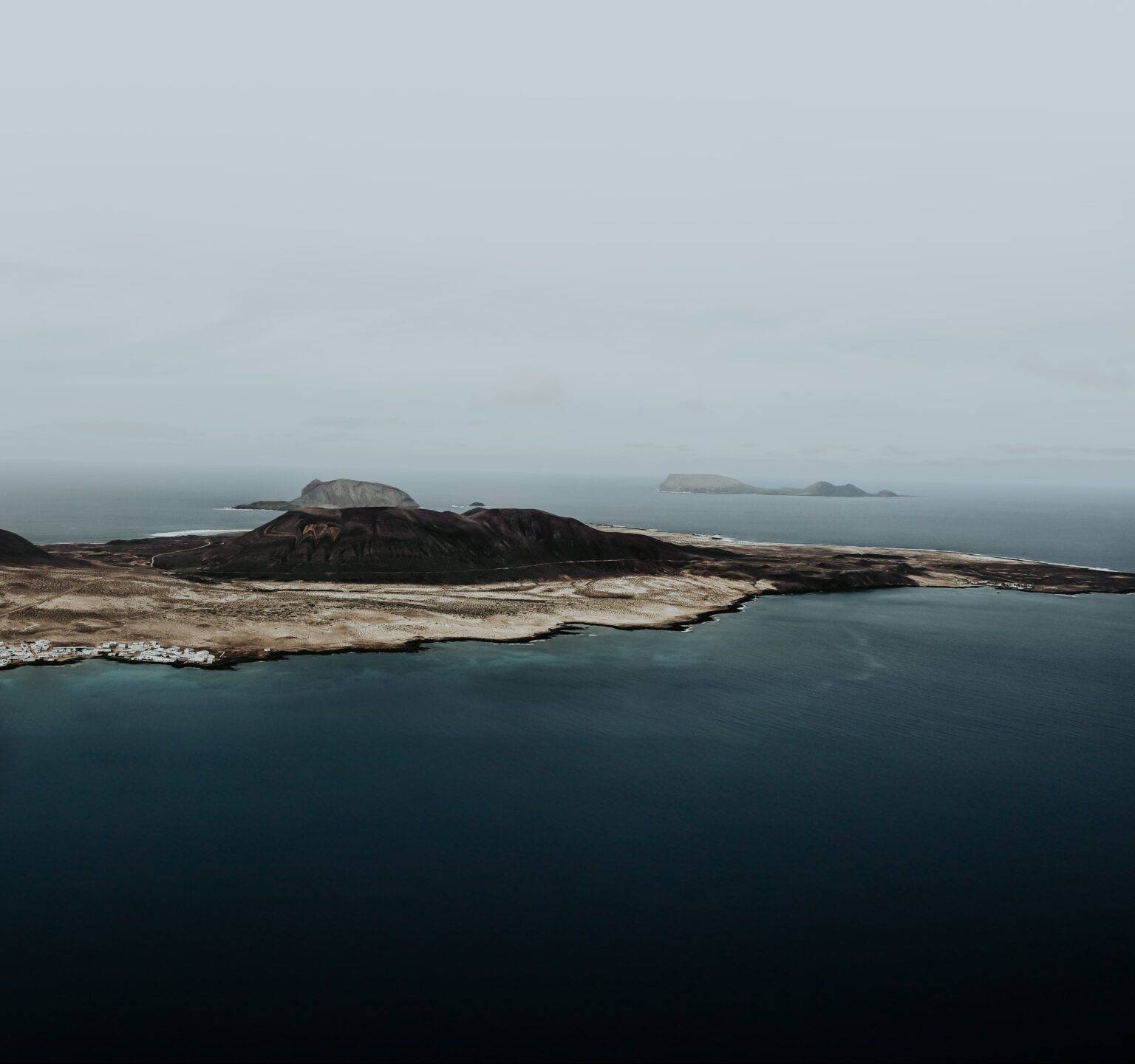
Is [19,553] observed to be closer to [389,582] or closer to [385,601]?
[389,582]

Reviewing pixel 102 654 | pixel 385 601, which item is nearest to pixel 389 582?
pixel 385 601

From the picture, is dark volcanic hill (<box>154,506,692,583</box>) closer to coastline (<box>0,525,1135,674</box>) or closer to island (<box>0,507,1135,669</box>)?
island (<box>0,507,1135,669</box>)

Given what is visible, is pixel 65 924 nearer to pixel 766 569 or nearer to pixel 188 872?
pixel 188 872

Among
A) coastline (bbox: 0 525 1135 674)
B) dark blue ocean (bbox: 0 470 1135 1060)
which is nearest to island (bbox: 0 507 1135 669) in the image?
coastline (bbox: 0 525 1135 674)

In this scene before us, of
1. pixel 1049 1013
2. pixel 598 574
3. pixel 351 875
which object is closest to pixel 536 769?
pixel 351 875

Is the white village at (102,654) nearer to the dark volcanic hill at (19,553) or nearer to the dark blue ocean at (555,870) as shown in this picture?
the dark blue ocean at (555,870)

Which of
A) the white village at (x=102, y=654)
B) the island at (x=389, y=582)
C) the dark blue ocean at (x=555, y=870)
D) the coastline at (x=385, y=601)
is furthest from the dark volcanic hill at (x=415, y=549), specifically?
the dark blue ocean at (x=555, y=870)
